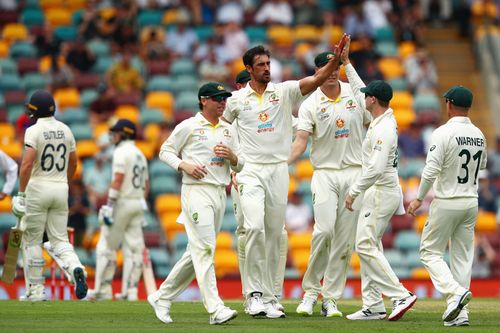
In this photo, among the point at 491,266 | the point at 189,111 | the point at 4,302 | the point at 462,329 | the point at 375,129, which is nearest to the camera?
the point at 462,329

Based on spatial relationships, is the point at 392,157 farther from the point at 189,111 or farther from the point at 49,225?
the point at 189,111

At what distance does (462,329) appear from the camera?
12.6 meters

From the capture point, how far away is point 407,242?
2250cm

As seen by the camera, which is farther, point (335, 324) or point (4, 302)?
point (4, 302)

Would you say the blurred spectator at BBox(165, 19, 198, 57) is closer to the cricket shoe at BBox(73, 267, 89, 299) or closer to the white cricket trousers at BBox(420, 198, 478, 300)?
the cricket shoe at BBox(73, 267, 89, 299)

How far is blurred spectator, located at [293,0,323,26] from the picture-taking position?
27594mm

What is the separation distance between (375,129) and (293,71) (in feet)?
41.2

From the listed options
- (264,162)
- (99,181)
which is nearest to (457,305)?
(264,162)

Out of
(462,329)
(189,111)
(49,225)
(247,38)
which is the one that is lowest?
(462,329)

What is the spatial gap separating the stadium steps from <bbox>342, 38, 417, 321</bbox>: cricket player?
43.3 feet

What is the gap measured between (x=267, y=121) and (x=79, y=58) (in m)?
12.4

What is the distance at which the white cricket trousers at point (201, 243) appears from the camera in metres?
12.9

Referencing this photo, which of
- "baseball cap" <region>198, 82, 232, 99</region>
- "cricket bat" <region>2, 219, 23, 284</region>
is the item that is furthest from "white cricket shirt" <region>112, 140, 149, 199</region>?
"baseball cap" <region>198, 82, 232, 99</region>

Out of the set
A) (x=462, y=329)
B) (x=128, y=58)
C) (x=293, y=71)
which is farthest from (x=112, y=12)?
(x=462, y=329)
